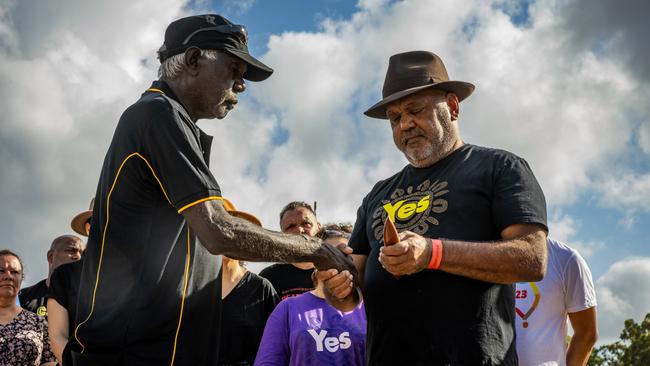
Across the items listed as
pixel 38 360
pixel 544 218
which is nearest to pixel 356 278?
pixel 544 218

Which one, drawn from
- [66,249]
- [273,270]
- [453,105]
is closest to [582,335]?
[453,105]

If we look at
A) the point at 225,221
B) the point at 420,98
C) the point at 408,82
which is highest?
the point at 408,82

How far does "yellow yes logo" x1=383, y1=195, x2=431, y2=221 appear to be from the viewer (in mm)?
3633

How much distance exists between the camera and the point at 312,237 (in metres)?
3.62

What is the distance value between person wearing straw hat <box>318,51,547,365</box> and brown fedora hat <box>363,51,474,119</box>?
0.01 metres

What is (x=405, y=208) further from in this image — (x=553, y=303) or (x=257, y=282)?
(x=257, y=282)

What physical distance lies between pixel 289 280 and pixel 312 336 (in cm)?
180

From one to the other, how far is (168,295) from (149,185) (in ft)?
1.66

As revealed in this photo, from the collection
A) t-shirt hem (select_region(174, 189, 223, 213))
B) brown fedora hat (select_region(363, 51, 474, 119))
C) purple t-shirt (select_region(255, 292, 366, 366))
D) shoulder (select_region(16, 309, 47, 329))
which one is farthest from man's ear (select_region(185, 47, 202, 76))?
shoulder (select_region(16, 309, 47, 329))

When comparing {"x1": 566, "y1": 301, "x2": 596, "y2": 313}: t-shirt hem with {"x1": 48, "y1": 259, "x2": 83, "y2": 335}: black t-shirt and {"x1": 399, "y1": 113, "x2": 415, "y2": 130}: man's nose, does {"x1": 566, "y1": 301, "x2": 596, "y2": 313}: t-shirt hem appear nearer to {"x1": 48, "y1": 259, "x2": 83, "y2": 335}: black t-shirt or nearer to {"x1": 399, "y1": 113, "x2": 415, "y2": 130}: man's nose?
{"x1": 399, "y1": 113, "x2": 415, "y2": 130}: man's nose

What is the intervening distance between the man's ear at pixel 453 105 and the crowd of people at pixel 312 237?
0.01m

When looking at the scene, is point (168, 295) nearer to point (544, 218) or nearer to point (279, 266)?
point (544, 218)

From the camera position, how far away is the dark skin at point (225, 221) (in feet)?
9.85

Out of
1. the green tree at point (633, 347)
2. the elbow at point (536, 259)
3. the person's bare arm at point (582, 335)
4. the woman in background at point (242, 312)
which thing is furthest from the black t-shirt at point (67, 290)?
the green tree at point (633, 347)
